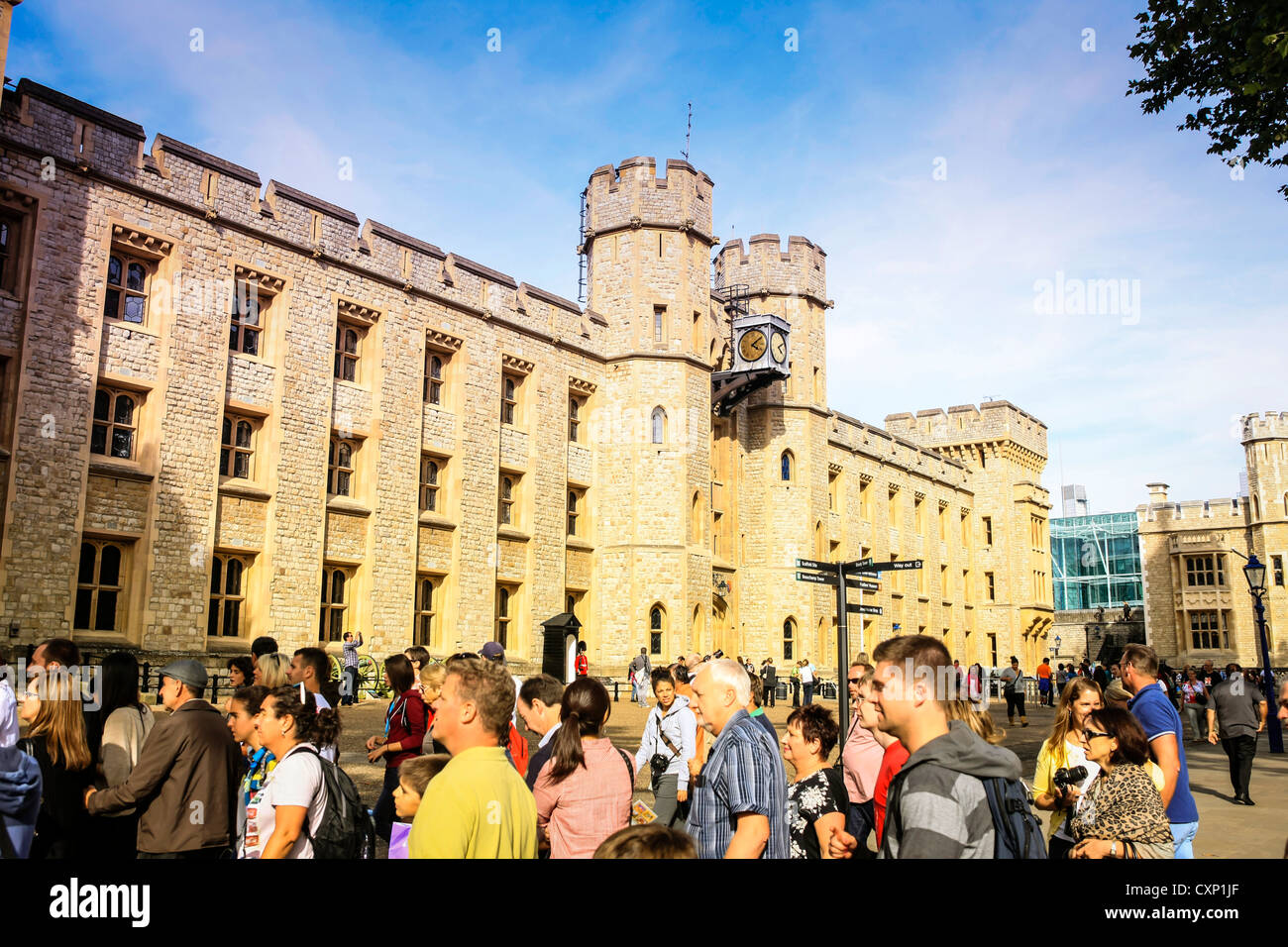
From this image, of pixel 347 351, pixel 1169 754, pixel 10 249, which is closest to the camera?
pixel 1169 754

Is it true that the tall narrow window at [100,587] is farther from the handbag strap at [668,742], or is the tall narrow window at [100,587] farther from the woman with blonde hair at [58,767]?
the handbag strap at [668,742]

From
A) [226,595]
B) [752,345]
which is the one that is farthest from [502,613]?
[752,345]

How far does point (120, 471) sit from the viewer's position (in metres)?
17.8

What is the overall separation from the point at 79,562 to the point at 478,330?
1132 centimetres

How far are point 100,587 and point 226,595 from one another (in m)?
2.55

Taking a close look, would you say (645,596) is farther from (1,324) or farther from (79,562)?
(1,324)

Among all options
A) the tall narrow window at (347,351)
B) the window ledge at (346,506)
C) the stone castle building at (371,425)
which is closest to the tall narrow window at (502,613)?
the stone castle building at (371,425)

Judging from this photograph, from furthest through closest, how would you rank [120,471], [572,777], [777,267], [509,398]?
[777,267] → [509,398] → [120,471] → [572,777]

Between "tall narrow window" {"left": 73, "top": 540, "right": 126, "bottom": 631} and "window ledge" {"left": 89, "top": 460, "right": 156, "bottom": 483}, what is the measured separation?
1.26m

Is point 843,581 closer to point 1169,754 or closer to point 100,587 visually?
point 1169,754

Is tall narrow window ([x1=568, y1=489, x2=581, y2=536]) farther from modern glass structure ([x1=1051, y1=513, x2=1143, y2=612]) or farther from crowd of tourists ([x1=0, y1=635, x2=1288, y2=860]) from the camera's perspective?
modern glass structure ([x1=1051, y1=513, x2=1143, y2=612])

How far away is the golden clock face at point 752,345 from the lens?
32031 mm

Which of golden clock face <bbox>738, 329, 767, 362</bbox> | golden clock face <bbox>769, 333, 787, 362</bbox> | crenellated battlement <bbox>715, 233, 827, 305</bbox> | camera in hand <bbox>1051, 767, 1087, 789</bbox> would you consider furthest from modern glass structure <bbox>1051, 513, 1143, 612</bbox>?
camera in hand <bbox>1051, 767, 1087, 789</bbox>
